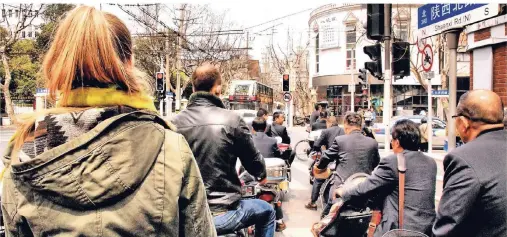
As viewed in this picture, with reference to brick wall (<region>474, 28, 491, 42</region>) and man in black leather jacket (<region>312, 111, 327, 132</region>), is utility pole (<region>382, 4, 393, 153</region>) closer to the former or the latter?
brick wall (<region>474, 28, 491, 42</region>)

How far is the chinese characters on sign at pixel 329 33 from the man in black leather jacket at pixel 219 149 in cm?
3916

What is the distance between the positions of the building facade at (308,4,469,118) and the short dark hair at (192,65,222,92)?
3356 centimetres

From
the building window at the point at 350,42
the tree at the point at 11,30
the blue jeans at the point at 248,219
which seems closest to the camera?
the blue jeans at the point at 248,219

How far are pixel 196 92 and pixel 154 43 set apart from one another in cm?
3555

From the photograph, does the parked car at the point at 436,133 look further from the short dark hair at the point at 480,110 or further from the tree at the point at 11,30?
the tree at the point at 11,30

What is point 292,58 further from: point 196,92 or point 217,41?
point 196,92

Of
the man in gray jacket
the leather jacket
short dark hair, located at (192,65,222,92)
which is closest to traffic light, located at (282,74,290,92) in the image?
the man in gray jacket

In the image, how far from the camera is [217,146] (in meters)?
3.09

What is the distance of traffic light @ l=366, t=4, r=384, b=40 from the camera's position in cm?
727

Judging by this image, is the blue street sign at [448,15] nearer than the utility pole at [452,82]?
Yes

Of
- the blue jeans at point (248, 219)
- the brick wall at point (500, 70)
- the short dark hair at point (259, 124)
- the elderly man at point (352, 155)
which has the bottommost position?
the blue jeans at point (248, 219)

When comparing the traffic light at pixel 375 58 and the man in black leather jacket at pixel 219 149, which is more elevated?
the traffic light at pixel 375 58

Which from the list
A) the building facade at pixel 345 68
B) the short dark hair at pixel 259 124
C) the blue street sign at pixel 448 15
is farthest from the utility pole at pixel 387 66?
the building facade at pixel 345 68

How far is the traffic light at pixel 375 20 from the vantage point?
7266 millimetres
